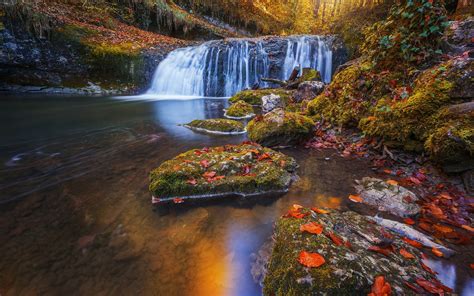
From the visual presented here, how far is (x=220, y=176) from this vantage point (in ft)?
10.2

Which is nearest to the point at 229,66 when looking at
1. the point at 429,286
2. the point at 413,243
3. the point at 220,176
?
the point at 220,176

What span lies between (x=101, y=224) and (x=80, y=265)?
1.80 ft

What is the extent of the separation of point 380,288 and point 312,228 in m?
0.53

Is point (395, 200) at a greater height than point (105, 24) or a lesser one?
lesser

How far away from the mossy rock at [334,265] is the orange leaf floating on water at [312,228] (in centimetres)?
4

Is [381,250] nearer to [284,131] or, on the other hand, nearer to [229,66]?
[284,131]

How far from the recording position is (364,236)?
192 centimetres

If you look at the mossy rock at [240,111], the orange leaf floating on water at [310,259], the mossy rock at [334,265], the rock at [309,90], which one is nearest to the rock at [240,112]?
the mossy rock at [240,111]

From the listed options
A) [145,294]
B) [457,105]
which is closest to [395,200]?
[457,105]

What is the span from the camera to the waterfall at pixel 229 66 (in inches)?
539

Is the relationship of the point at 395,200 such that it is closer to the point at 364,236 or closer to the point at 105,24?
the point at 364,236

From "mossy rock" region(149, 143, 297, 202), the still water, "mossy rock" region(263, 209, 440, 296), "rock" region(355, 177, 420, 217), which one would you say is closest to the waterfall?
the still water

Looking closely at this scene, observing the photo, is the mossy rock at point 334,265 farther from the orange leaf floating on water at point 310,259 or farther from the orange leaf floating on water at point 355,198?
the orange leaf floating on water at point 355,198

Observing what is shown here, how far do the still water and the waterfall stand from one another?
368 inches
